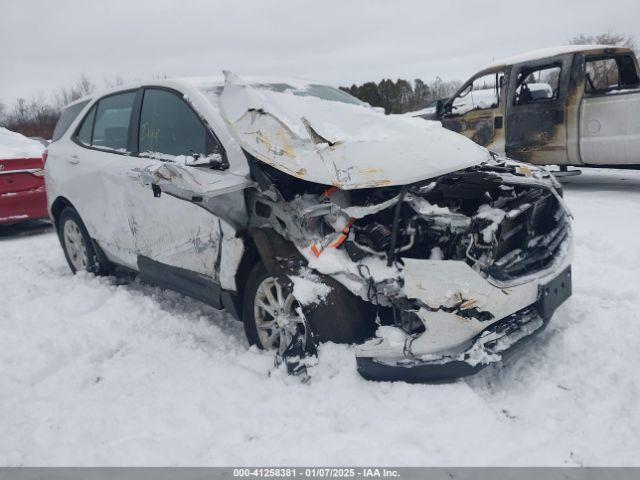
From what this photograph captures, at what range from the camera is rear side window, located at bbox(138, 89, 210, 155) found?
340 cm

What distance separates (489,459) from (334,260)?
1.11 metres

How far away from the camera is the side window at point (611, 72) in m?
7.12

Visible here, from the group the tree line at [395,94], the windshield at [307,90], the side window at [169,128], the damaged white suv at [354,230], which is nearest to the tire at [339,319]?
the damaged white suv at [354,230]

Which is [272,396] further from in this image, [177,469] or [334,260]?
[334,260]

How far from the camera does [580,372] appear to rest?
108 inches

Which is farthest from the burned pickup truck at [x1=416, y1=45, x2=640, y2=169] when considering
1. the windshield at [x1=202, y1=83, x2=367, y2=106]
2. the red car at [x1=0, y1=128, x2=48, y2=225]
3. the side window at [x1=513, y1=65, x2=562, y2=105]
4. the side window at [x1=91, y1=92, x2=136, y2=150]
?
the red car at [x1=0, y1=128, x2=48, y2=225]

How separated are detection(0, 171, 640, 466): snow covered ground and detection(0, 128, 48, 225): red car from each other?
3869 millimetres

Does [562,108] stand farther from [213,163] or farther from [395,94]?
[395,94]

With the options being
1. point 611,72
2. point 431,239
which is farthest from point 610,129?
point 431,239

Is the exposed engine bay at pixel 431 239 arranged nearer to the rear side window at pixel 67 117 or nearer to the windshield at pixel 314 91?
the windshield at pixel 314 91

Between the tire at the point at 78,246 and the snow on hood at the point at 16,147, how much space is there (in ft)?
9.21

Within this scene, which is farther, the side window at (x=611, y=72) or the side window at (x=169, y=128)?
the side window at (x=611, y=72)

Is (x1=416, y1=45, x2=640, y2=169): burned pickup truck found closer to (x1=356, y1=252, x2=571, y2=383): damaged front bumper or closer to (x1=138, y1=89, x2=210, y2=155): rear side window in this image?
(x1=356, y1=252, x2=571, y2=383): damaged front bumper

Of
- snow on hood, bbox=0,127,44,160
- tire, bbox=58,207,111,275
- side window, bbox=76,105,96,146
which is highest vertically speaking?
side window, bbox=76,105,96,146
